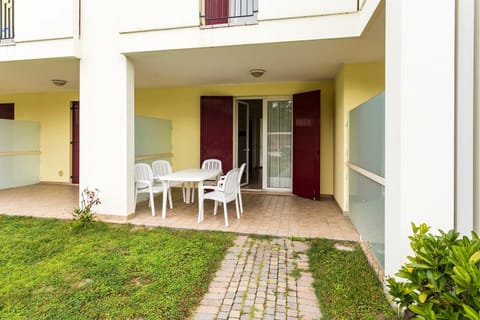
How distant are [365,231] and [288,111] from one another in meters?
3.95

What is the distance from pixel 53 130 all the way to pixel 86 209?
5.18m

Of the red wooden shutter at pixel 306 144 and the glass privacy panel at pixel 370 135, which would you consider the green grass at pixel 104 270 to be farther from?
the red wooden shutter at pixel 306 144

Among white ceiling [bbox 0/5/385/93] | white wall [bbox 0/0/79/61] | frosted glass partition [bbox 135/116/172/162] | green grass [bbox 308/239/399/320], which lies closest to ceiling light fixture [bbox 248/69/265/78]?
white ceiling [bbox 0/5/385/93]

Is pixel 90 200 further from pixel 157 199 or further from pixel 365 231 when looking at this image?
pixel 365 231

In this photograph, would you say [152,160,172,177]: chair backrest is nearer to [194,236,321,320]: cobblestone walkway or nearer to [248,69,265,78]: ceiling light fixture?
[248,69,265,78]: ceiling light fixture

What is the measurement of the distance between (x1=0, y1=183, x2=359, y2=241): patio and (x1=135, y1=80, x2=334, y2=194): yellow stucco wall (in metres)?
0.95

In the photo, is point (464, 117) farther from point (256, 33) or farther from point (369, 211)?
point (256, 33)

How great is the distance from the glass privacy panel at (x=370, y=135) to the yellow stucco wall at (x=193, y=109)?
6.94 feet

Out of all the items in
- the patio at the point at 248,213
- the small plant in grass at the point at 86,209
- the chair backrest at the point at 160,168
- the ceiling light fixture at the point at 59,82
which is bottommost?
the patio at the point at 248,213

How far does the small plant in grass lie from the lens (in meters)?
3.93

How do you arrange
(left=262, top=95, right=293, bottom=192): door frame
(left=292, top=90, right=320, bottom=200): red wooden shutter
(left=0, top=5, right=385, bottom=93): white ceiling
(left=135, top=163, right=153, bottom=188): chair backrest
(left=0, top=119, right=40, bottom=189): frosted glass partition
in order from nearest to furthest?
(left=0, top=5, right=385, bottom=93): white ceiling
(left=135, top=163, right=153, bottom=188): chair backrest
(left=292, top=90, right=320, bottom=200): red wooden shutter
(left=262, top=95, right=293, bottom=192): door frame
(left=0, top=119, right=40, bottom=189): frosted glass partition

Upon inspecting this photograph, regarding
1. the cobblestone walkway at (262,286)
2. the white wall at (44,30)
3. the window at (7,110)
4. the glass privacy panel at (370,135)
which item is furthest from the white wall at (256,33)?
the window at (7,110)

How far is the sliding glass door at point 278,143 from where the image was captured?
673 cm

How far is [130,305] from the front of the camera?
209 centimetres
